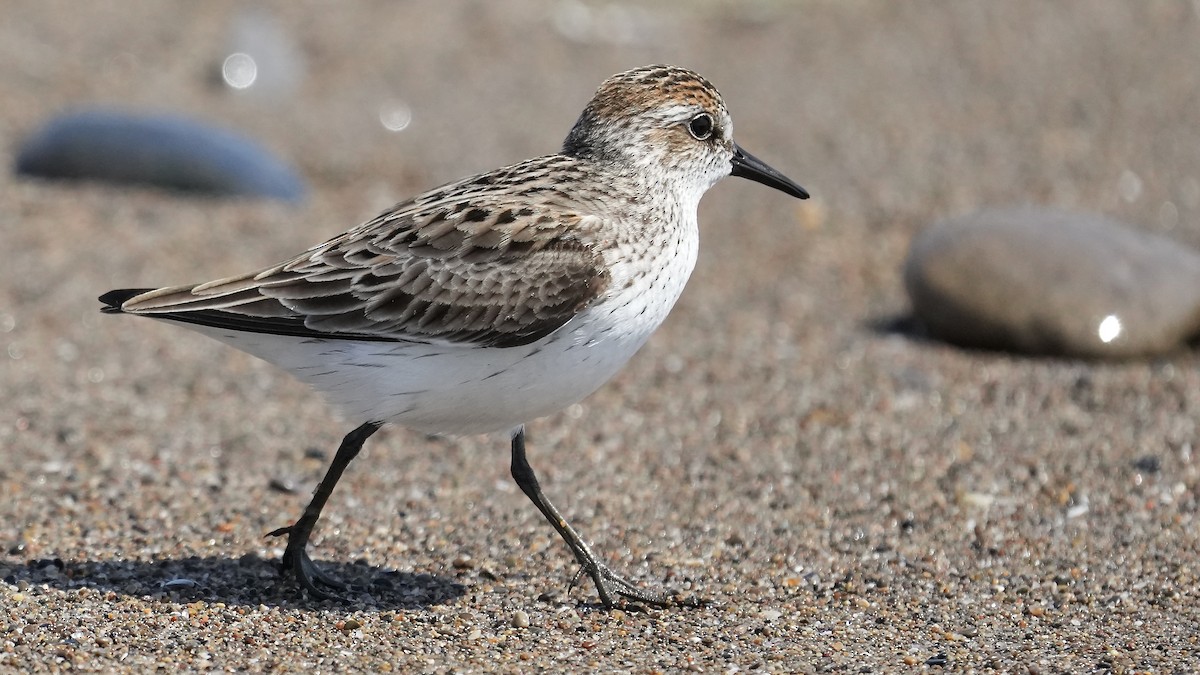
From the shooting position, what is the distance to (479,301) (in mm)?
5344

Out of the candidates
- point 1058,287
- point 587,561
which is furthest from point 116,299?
point 1058,287

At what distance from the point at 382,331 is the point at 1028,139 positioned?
29.7ft

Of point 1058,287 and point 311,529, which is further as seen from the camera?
point 1058,287

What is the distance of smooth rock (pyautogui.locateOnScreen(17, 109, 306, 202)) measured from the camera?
1115cm

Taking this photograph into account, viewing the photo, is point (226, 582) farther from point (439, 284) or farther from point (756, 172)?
point (756, 172)

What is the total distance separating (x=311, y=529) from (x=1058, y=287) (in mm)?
5196

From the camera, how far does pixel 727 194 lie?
474 inches

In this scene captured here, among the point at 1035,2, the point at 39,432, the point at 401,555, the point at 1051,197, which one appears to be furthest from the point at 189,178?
the point at 1035,2

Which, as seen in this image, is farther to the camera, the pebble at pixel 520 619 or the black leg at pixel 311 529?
the black leg at pixel 311 529

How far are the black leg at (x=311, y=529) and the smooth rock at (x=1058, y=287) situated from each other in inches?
187

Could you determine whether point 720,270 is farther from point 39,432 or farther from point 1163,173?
point 39,432

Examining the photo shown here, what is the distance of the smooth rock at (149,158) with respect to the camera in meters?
11.1

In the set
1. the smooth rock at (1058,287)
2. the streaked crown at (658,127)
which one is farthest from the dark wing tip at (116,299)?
the smooth rock at (1058,287)

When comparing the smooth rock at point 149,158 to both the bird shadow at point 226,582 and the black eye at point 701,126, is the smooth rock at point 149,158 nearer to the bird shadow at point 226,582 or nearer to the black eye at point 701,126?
the bird shadow at point 226,582
